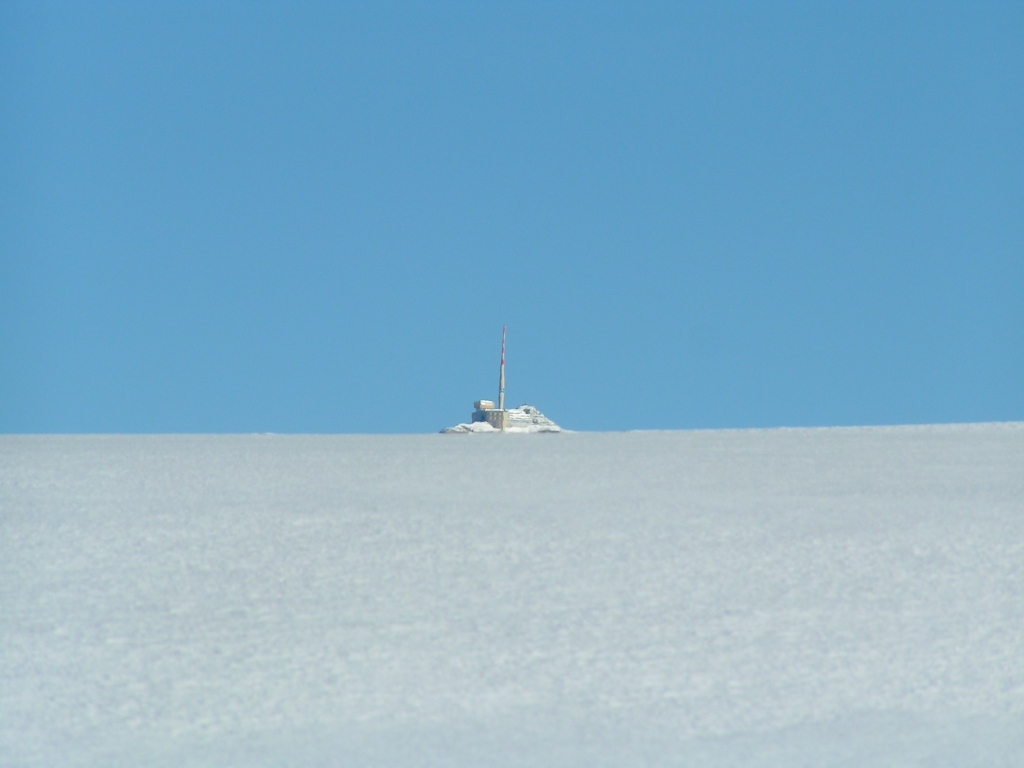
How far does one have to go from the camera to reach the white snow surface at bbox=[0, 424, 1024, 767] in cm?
204

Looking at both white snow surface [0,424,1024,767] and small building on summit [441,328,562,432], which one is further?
small building on summit [441,328,562,432]

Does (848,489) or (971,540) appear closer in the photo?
(971,540)

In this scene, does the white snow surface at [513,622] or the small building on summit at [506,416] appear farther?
the small building on summit at [506,416]

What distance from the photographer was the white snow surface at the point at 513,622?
80.4 inches

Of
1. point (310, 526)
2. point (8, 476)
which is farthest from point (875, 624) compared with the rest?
point (8, 476)

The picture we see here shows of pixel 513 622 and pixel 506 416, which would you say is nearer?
pixel 513 622

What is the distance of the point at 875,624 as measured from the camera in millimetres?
2613

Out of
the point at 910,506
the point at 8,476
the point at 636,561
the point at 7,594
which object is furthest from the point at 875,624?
the point at 8,476

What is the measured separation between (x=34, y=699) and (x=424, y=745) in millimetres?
830

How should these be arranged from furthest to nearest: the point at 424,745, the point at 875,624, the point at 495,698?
the point at 875,624
the point at 495,698
the point at 424,745

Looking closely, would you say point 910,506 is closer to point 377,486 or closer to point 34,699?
point 377,486

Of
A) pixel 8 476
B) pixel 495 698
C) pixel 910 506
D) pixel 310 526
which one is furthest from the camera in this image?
pixel 8 476

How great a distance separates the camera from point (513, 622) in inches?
103

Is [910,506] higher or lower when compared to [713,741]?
higher
